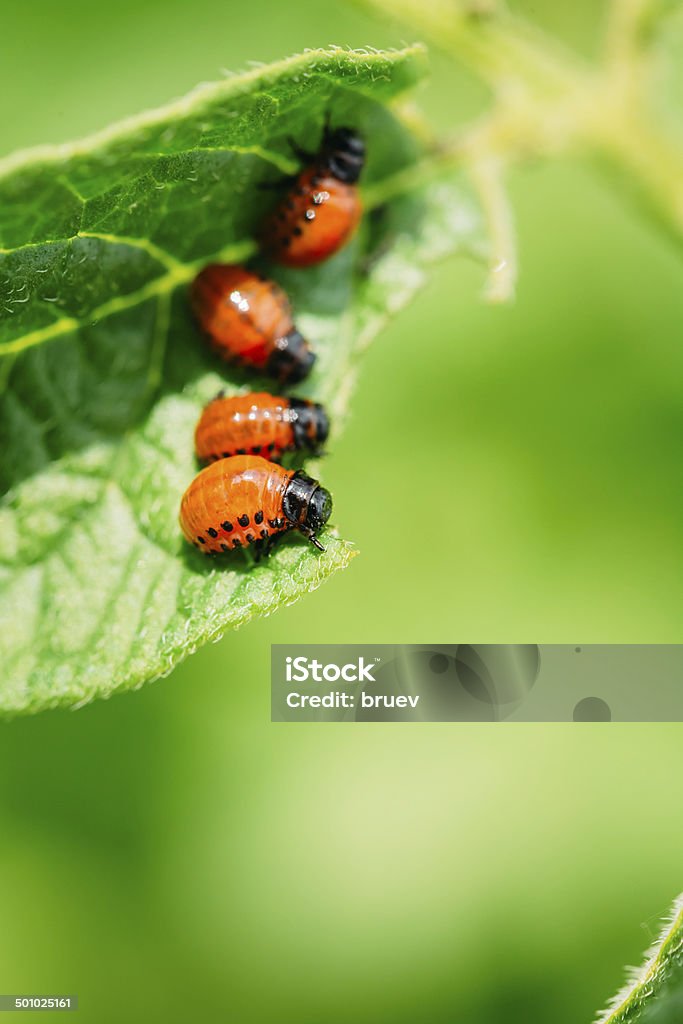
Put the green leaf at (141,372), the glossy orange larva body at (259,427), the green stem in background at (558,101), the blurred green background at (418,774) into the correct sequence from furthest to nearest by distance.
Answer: the blurred green background at (418,774) → the green stem in background at (558,101) → the glossy orange larva body at (259,427) → the green leaf at (141,372)

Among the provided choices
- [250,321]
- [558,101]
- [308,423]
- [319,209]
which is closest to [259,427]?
[308,423]

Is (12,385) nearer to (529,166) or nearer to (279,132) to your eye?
(279,132)

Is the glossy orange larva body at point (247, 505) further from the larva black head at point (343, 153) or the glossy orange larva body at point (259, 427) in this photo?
the larva black head at point (343, 153)

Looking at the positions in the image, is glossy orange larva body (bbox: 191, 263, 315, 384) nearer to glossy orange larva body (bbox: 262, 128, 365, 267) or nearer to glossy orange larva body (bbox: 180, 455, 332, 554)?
glossy orange larva body (bbox: 262, 128, 365, 267)

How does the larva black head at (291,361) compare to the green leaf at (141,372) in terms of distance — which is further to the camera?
the larva black head at (291,361)

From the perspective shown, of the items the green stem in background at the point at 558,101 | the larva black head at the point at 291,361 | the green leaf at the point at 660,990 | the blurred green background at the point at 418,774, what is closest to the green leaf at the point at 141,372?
the larva black head at the point at 291,361

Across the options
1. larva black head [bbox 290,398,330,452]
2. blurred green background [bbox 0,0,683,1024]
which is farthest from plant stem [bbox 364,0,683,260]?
larva black head [bbox 290,398,330,452]

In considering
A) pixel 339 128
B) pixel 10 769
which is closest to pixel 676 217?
pixel 339 128

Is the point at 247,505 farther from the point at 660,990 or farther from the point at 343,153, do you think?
the point at 660,990
